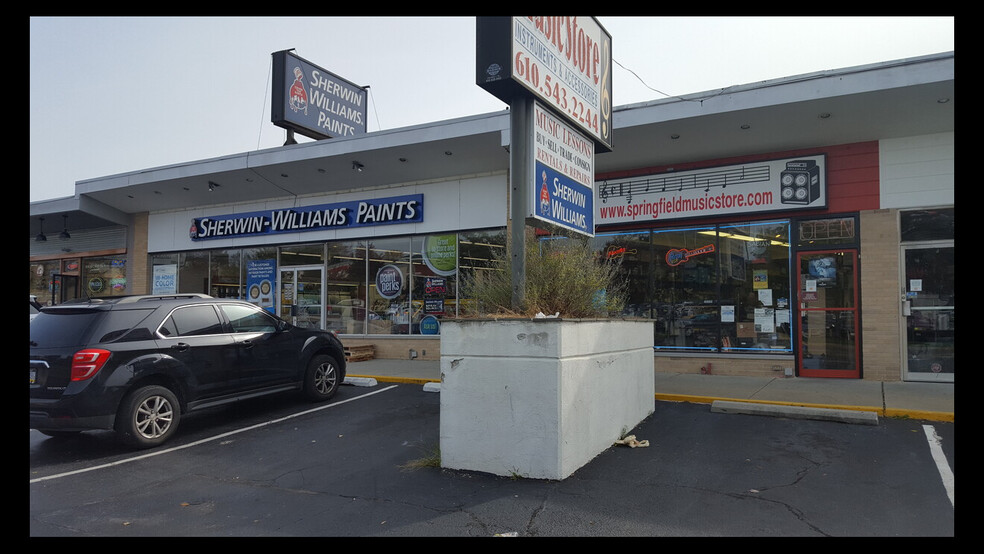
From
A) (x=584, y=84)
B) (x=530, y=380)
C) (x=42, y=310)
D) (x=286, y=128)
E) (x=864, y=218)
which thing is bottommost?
(x=530, y=380)

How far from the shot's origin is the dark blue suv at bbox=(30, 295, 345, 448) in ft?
21.7

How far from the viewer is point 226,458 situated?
21.7ft

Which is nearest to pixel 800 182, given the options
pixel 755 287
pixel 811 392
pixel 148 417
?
pixel 755 287

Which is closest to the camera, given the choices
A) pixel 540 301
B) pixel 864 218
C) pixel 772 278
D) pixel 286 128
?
pixel 540 301

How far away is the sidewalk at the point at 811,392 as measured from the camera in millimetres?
8117

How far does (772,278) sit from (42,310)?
11665 mm

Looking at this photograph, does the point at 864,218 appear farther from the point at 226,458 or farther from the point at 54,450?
the point at 54,450

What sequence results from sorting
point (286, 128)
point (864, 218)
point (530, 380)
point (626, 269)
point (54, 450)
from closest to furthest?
point (530, 380) → point (54, 450) → point (864, 218) → point (626, 269) → point (286, 128)

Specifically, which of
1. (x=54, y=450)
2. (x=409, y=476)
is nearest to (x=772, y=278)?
(x=409, y=476)

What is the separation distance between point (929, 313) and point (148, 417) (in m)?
12.1

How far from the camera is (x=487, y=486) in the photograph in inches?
211

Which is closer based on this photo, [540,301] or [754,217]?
[540,301]

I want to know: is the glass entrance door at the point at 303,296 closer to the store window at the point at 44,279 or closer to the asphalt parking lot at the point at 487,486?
the asphalt parking lot at the point at 487,486

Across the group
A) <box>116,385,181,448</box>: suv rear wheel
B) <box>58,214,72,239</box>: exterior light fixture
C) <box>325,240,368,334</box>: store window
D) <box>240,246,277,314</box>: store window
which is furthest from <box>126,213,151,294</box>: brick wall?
<box>116,385,181,448</box>: suv rear wheel
